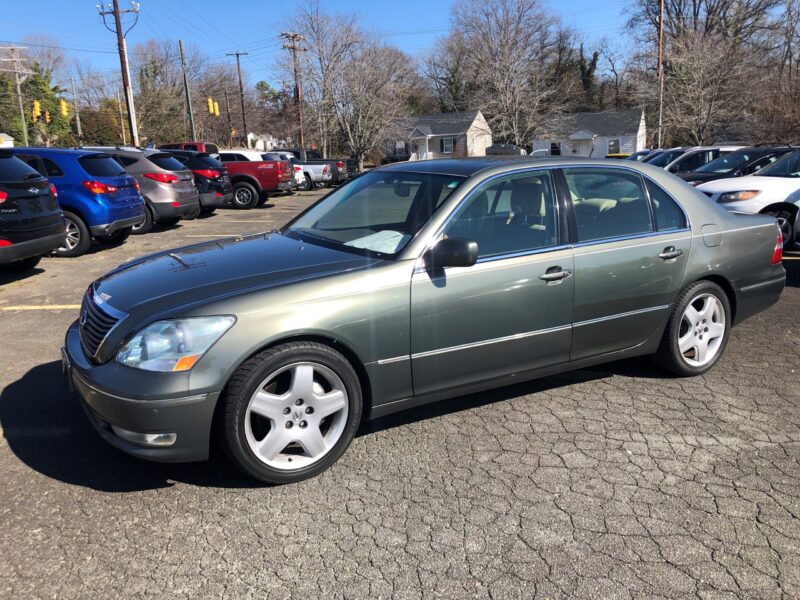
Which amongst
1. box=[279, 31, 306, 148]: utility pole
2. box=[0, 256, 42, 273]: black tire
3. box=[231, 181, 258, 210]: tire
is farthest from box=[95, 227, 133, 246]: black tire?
box=[279, 31, 306, 148]: utility pole

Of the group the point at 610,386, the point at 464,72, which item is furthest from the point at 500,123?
the point at 610,386

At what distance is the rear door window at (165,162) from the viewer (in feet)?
43.0

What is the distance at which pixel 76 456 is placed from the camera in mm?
3514

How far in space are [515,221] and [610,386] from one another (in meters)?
1.46

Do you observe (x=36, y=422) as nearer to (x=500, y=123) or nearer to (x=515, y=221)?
(x=515, y=221)

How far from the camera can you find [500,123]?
4978 centimetres

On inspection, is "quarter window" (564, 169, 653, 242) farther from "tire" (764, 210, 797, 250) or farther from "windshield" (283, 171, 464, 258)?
"tire" (764, 210, 797, 250)

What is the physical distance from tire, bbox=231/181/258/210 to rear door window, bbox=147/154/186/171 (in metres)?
5.62

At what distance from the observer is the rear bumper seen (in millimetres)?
7234

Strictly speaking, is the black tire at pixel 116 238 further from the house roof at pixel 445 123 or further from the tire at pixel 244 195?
the house roof at pixel 445 123

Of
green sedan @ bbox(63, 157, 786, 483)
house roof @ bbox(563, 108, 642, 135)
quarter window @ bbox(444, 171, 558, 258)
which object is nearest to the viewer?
green sedan @ bbox(63, 157, 786, 483)

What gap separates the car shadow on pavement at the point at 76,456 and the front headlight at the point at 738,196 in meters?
8.41

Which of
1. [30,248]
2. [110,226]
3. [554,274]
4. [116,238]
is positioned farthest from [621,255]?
[116,238]

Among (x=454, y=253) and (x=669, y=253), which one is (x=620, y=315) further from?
(x=454, y=253)
